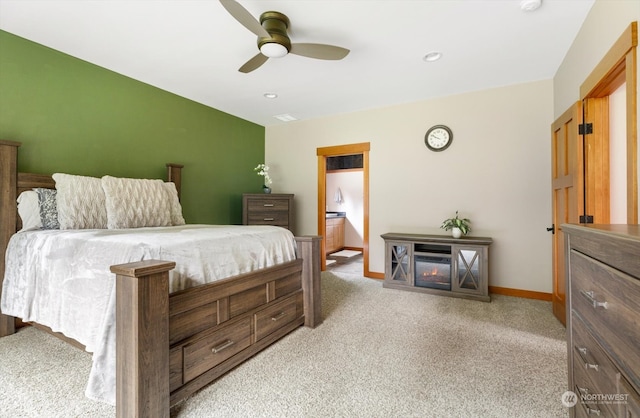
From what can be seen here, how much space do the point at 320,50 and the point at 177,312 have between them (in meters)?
2.15

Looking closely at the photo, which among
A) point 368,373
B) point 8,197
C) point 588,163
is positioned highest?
point 588,163

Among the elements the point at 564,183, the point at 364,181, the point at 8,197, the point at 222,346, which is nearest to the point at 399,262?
the point at 364,181

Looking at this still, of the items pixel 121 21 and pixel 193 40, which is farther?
pixel 193 40

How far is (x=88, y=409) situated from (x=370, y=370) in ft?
5.08

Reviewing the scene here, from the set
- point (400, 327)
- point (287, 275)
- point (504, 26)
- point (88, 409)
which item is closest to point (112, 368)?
point (88, 409)

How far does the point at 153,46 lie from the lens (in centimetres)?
270

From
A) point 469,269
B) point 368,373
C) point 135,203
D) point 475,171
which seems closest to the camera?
point 368,373

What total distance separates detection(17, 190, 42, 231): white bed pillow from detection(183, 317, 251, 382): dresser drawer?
6.24 ft

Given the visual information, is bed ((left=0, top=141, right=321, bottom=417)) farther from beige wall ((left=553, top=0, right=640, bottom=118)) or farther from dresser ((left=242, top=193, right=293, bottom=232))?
beige wall ((left=553, top=0, right=640, bottom=118))

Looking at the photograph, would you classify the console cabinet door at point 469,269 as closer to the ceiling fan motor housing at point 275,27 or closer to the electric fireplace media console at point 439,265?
the electric fireplace media console at point 439,265

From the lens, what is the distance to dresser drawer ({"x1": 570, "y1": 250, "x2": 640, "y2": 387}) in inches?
28.5

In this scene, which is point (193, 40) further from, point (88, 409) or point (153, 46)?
point (88, 409)

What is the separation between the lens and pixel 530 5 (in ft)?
6.83

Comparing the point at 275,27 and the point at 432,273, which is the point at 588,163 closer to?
the point at 432,273
